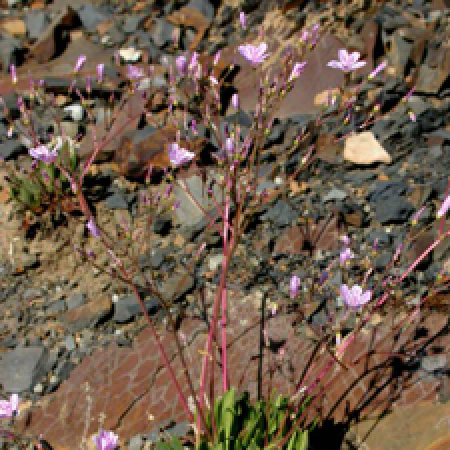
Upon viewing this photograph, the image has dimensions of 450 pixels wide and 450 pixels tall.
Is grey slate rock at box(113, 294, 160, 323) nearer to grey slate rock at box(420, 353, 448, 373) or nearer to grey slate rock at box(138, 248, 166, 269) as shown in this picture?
grey slate rock at box(138, 248, 166, 269)

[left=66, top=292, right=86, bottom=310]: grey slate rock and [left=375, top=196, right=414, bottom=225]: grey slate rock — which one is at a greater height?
[left=375, top=196, right=414, bottom=225]: grey slate rock

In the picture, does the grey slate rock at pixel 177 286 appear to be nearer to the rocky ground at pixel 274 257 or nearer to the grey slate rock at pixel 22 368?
the rocky ground at pixel 274 257

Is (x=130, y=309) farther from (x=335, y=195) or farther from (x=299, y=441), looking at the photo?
(x=335, y=195)

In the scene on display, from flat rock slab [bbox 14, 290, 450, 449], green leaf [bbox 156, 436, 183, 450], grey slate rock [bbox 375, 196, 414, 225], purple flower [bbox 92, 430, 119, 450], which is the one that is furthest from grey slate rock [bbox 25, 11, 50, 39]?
purple flower [bbox 92, 430, 119, 450]

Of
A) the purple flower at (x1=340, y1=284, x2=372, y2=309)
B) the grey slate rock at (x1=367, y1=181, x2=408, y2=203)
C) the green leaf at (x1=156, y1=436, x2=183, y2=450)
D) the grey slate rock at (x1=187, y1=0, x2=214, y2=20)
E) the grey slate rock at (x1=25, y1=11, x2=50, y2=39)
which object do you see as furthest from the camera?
the grey slate rock at (x1=25, y1=11, x2=50, y2=39)

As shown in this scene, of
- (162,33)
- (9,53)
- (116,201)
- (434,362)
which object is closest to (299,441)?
(434,362)

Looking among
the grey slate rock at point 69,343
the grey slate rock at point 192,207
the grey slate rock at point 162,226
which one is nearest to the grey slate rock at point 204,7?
the grey slate rock at point 192,207

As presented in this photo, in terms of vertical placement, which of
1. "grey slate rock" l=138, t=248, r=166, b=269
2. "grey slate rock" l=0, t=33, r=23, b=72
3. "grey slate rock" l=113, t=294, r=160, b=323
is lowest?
"grey slate rock" l=113, t=294, r=160, b=323
